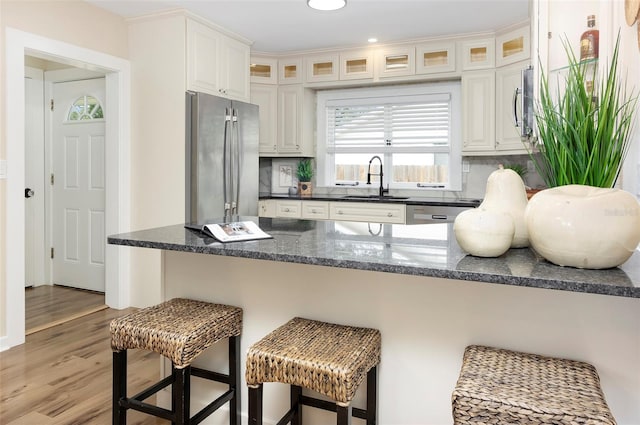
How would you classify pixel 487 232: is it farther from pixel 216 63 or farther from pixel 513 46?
pixel 216 63

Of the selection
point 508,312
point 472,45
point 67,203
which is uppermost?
point 472,45

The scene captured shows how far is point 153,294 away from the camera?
12.5 feet

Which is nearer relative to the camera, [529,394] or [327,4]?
[529,394]

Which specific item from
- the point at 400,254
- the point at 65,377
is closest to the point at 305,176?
the point at 65,377

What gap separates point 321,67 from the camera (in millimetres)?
4828

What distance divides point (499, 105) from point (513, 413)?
11.5ft

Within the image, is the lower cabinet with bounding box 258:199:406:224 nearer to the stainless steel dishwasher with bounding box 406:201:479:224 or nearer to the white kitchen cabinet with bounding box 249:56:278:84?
the stainless steel dishwasher with bounding box 406:201:479:224

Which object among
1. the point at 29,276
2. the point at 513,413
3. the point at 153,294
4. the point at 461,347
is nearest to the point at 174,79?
the point at 153,294

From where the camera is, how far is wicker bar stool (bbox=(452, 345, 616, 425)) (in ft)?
3.44

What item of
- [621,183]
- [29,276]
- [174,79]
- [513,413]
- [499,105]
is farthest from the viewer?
[29,276]

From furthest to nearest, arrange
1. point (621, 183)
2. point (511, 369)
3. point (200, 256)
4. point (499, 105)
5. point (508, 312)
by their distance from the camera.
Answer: point (499, 105)
point (200, 256)
point (621, 183)
point (508, 312)
point (511, 369)

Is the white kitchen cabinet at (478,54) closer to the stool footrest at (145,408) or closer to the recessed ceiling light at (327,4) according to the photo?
the recessed ceiling light at (327,4)

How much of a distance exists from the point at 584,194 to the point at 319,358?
87 centimetres

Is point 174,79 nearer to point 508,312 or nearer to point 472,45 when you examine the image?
point 472,45
